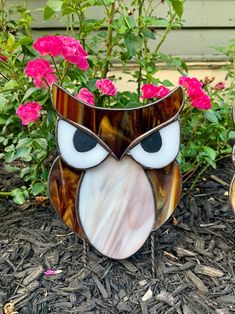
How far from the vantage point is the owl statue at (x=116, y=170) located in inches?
57.1

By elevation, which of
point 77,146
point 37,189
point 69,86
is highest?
point 69,86

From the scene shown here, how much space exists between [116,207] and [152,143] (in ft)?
0.90

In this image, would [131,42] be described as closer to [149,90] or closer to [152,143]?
[149,90]

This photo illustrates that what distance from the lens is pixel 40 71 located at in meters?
1.47

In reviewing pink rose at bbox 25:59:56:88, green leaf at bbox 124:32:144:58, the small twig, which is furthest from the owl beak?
the small twig

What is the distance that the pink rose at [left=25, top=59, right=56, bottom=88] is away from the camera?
146 centimetres

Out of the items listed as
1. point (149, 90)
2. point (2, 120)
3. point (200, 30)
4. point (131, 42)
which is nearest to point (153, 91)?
point (149, 90)

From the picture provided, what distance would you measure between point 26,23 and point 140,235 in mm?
1108

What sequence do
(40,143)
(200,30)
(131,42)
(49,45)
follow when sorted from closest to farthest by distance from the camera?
(49,45) → (40,143) → (131,42) → (200,30)

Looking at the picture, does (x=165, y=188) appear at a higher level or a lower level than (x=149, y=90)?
lower

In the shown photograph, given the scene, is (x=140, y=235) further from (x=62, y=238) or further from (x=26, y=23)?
(x=26, y=23)

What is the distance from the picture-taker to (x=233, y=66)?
269cm

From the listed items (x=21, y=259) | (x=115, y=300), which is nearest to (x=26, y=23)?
(x=21, y=259)

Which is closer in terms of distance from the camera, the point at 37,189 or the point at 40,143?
the point at 40,143
